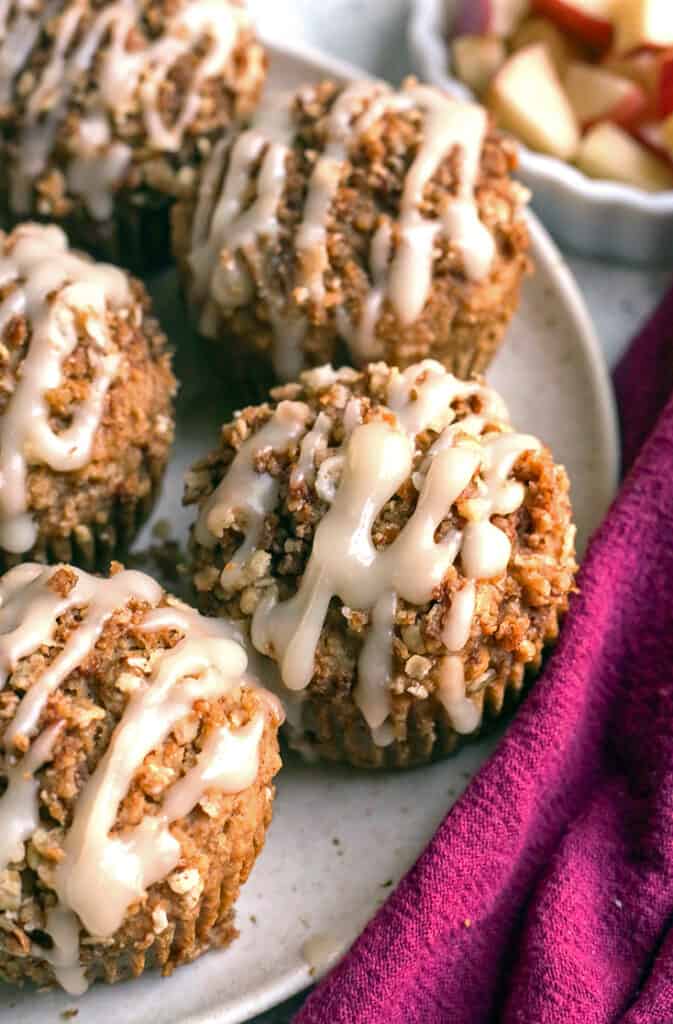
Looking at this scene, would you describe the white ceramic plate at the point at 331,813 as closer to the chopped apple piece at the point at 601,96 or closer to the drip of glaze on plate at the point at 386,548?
the drip of glaze on plate at the point at 386,548

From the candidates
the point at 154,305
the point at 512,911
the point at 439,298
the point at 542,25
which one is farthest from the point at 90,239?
the point at 512,911

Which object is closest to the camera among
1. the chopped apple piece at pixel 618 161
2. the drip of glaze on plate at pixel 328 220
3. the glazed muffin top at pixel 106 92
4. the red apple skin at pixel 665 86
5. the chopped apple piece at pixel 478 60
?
the drip of glaze on plate at pixel 328 220

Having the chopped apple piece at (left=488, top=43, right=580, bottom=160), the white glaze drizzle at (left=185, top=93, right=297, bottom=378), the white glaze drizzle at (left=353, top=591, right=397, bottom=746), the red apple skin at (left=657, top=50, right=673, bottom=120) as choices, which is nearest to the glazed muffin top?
the white glaze drizzle at (left=185, top=93, right=297, bottom=378)

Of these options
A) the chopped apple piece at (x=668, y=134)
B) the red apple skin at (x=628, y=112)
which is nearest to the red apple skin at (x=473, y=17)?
the red apple skin at (x=628, y=112)

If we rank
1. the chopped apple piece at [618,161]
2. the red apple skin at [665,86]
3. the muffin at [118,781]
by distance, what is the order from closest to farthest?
the muffin at [118,781], the red apple skin at [665,86], the chopped apple piece at [618,161]

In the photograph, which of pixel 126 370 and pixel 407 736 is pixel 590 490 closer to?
pixel 407 736

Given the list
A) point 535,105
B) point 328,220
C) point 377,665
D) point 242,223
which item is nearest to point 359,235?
point 328,220

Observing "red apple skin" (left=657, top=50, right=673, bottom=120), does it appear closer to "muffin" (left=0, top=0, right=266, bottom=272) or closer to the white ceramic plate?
the white ceramic plate
